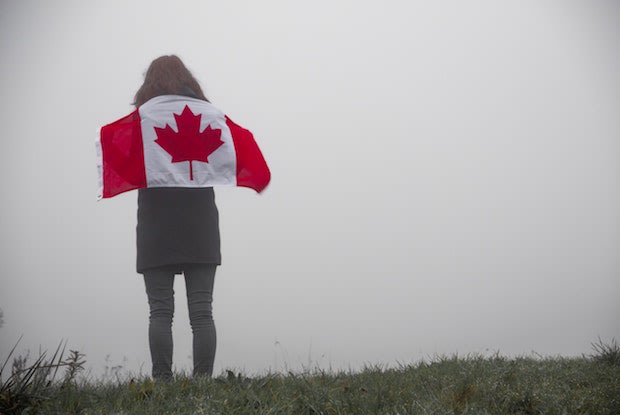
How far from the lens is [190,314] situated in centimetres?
479

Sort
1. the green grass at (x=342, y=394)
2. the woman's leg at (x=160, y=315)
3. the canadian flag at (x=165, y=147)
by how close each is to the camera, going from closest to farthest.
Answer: the green grass at (x=342, y=394), the woman's leg at (x=160, y=315), the canadian flag at (x=165, y=147)

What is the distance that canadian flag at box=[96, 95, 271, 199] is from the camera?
5199 mm

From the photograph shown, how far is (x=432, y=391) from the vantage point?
407 centimetres

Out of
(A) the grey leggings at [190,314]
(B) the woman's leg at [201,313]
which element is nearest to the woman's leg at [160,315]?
(A) the grey leggings at [190,314]

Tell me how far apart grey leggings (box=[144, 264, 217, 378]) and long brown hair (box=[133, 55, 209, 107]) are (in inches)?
57.0

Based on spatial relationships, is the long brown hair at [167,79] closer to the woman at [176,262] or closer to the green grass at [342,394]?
the woman at [176,262]

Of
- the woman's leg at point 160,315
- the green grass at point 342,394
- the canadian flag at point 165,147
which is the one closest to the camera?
the green grass at point 342,394

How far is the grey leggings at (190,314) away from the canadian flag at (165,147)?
2.41 feet

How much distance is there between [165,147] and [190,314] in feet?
4.61

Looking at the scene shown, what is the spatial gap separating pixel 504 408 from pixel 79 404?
2.34m

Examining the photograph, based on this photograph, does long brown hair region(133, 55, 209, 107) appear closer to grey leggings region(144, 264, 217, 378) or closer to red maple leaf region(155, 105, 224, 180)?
red maple leaf region(155, 105, 224, 180)

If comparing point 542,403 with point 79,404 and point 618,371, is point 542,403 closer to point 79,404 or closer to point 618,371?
point 618,371

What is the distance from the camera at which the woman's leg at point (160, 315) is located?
4648 mm

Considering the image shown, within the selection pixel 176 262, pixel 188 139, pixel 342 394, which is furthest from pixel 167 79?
pixel 342 394
